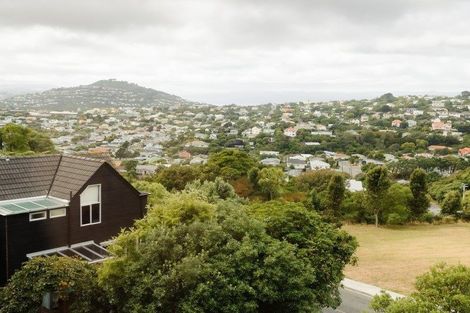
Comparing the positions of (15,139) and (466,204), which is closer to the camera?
(466,204)

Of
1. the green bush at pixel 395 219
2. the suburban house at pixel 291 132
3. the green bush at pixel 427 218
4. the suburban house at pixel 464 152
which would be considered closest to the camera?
the green bush at pixel 395 219

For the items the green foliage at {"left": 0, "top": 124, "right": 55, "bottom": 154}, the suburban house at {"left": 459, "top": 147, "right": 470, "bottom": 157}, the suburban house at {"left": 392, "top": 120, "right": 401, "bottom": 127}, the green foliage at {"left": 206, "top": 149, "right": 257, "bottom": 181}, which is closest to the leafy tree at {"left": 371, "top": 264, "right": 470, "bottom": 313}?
the green foliage at {"left": 206, "top": 149, "right": 257, "bottom": 181}

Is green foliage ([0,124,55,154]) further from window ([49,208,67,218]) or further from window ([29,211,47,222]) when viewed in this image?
window ([29,211,47,222])

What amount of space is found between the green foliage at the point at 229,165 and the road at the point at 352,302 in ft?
80.4

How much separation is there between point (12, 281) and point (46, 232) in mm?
3146

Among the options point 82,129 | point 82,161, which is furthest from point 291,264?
point 82,129

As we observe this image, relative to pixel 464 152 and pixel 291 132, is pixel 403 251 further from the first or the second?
pixel 291 132

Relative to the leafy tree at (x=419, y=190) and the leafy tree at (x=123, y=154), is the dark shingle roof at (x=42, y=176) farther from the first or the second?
the leafy tree at (x=123, y=154)

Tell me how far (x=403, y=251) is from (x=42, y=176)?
841 inches

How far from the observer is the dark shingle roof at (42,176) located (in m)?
18.9

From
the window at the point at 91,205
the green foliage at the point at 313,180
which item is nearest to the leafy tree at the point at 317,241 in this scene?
the window at the point at 91,205

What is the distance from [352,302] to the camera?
21141 mm

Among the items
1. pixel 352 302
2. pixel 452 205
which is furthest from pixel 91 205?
pixel 452 205

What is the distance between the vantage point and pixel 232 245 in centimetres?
1438
